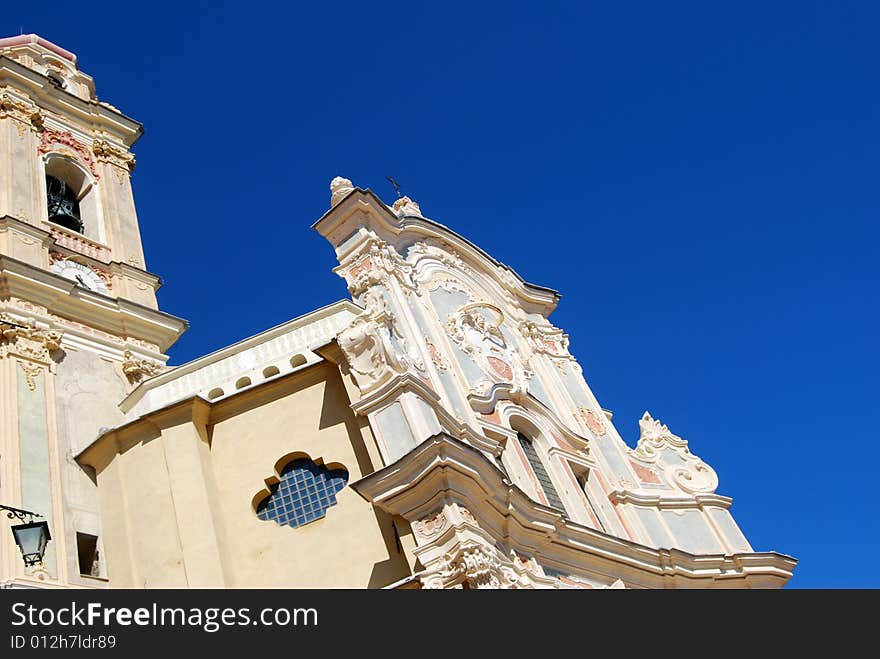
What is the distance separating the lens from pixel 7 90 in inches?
1048

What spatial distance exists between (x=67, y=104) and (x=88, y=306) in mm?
8772

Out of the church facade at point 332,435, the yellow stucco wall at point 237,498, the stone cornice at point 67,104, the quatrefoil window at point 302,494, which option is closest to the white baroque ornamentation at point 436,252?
the church facade at point 332,435

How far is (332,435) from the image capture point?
17875 mm

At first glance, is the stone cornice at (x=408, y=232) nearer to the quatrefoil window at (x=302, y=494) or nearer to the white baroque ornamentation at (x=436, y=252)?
the white baroque ornamentation at (x=436, y=252)

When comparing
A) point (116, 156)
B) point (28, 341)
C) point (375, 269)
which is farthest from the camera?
point (116, 156)

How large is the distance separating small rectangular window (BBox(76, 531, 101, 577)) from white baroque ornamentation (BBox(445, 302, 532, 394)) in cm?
854

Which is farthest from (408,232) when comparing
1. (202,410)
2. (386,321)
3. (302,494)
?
(302,494)

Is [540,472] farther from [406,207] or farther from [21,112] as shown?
[21,112]

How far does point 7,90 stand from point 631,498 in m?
19.8

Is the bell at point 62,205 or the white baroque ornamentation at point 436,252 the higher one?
the bell at point 62,205

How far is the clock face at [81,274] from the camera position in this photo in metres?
23.9

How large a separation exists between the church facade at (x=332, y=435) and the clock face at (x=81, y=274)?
Answer: 0.06m
